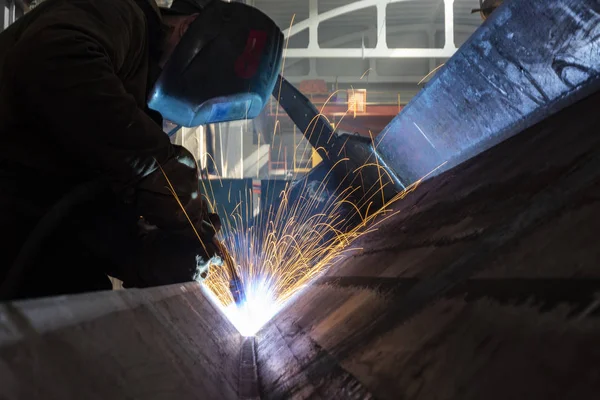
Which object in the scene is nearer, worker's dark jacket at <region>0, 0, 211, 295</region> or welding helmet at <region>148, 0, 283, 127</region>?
worker's dark jacket at <region>0, 0, 211, 295</region>

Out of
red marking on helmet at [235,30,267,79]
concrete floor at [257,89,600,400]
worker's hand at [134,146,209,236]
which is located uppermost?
red marking on helmet at [235,30,267,79]

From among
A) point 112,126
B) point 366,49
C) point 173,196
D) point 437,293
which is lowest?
point 437,293

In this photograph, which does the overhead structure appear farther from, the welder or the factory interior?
the welder

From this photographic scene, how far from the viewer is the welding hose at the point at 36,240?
55.1 inches

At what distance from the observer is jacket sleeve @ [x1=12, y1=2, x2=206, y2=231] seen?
1441 millimetres

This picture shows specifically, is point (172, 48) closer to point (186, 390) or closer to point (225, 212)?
point (186, 390)

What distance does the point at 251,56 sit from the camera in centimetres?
194

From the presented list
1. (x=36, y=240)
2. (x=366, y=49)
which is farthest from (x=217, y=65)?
(x=366, y=49)

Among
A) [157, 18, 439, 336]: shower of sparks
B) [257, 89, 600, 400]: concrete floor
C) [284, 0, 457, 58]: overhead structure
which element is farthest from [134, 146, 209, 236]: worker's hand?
[284, 0, 457, 58]: overhead structure

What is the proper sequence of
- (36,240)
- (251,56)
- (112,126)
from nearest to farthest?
(36,240) < (112,126) < (251,56)

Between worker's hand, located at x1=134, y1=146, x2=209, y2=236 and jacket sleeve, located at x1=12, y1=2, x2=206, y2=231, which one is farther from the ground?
jacket sleeve, located at x1=12, y1=2, x2=206, y2=231

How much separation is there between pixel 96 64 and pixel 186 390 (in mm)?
1027

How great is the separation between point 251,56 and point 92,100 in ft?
2.17

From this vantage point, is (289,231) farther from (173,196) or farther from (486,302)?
(486,302)
